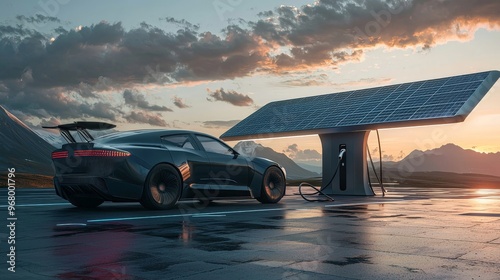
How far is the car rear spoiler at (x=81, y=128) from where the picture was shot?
903 cm

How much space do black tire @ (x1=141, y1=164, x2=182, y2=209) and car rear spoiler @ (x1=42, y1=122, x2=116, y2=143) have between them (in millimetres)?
1151

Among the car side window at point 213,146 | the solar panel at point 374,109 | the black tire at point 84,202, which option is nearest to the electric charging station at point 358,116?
the solar panel at point 374,109

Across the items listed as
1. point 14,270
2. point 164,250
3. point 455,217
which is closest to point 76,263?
point 14,270

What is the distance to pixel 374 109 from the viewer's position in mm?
17781

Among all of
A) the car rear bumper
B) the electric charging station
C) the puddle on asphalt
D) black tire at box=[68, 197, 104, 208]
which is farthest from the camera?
the electric charging station

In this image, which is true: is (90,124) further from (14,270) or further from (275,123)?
(275,123)

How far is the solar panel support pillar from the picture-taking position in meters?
18.2

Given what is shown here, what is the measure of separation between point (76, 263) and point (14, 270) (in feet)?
1.57

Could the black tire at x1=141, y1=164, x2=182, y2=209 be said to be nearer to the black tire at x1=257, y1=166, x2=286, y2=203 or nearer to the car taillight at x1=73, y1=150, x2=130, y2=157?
the car taillight at x1=73, y1=150, x2=130, y2=157

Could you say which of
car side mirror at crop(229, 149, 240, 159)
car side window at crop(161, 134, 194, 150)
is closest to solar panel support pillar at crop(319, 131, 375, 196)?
car side mirror at crop(229, 149, 240, 159)

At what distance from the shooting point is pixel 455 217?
8.73 metres

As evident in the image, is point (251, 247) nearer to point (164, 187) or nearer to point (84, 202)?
point (164, 187)

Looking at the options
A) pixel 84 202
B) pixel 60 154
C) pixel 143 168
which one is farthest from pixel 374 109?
pixel 60 154

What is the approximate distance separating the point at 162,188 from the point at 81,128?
177cm
